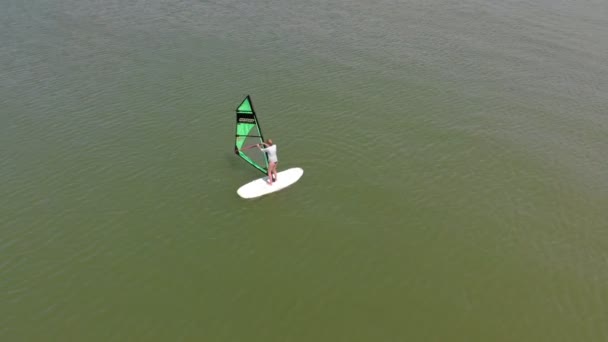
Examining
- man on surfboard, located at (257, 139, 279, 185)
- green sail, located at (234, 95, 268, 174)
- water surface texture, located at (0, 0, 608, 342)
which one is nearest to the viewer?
water surface texture, located at (0, 0, 608, 342)

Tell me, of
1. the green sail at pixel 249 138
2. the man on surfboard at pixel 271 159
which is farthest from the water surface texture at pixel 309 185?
the man on surfboard at pixel 271 159

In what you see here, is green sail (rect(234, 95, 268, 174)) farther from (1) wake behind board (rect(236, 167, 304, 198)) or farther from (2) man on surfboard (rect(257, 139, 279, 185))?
(1) wake behind board (rect(236, 167, 304, 198))

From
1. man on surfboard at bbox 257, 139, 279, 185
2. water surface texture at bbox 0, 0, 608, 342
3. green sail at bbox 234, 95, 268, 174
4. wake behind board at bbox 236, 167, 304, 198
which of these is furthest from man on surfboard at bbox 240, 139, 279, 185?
water surface texture at bbox 0, 0, 608, 342

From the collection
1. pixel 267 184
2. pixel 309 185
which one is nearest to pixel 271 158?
pixel 267 184

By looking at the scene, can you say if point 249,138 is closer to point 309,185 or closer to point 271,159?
point 271,159

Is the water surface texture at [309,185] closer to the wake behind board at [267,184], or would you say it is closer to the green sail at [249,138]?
the wake behind board at [267,184]

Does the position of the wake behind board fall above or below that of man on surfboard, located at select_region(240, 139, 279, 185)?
below
